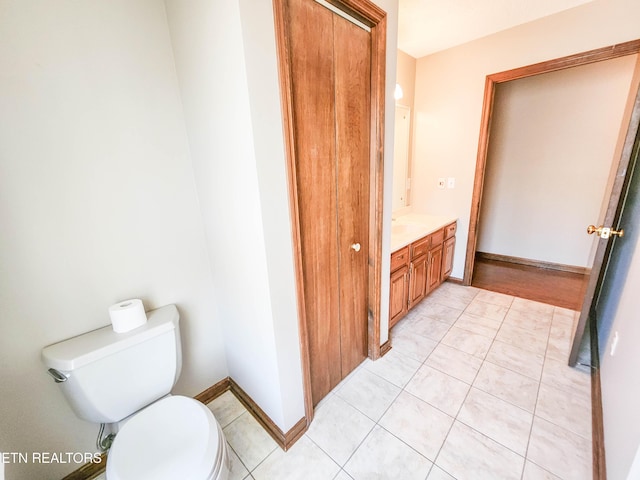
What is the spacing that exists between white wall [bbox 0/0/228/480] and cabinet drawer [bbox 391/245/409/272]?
1.45 meters

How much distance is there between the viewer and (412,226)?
269cm

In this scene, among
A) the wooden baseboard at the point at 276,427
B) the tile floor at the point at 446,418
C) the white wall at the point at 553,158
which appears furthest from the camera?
the white wall at the point at 553,158

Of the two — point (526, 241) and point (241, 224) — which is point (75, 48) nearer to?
point (241, 224)

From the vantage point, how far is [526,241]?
143 inches

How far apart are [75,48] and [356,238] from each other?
1.51 metres

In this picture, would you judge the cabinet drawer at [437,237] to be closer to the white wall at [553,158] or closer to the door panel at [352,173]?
the door panel at [352,173]

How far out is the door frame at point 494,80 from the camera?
1.95 m

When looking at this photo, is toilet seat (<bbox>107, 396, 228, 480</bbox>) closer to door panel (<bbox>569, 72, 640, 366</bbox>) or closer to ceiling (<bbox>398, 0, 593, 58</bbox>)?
door panel (<bbox>569, 72, 640, 366</bbox>)

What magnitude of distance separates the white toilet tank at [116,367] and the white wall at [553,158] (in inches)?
156

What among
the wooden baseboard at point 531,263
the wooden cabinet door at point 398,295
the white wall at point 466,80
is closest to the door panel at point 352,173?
the wooden cabinet door at point 398,295

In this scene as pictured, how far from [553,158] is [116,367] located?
4523 millimetres

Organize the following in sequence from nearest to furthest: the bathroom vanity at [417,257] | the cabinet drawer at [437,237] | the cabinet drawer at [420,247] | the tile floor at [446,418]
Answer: the tile floor at [446,418] → the bathroom vanity at [417,257] → the cabinet drawer at [420,247] → the cabinet drawer at [437,237]

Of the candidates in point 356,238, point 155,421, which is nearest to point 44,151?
point 155,421

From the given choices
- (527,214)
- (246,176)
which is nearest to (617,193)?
(246,176)
